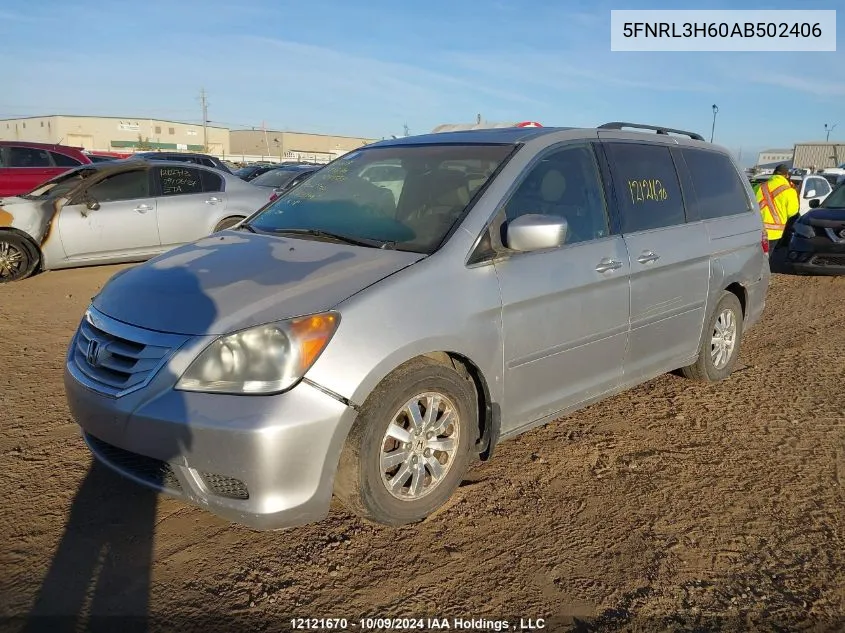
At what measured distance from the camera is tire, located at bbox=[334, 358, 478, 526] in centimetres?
272

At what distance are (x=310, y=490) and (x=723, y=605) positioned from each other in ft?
5.38

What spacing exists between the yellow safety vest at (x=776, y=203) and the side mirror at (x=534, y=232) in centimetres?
944

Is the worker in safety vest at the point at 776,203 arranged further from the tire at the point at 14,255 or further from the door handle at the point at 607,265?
the tire at the point at 14,255

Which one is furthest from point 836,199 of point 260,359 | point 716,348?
point 260,359

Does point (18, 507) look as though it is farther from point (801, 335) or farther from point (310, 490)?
point (801, 335)

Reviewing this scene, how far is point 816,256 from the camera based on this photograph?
1018 cm

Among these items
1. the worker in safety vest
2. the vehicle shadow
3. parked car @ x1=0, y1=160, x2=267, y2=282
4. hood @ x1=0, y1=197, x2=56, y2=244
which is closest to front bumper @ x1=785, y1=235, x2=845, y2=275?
the worker in safety vest

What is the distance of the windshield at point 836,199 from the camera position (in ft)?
35.6

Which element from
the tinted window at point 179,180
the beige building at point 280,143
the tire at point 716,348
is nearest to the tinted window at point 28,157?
the tinted window at point 179,180

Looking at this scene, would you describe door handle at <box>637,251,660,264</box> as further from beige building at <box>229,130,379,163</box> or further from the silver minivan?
beige building at <box>229,130,379,163</box>

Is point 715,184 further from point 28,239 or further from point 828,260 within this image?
point 28,239

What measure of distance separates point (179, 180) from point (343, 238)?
671 cm

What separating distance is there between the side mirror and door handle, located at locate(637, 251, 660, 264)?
950mm

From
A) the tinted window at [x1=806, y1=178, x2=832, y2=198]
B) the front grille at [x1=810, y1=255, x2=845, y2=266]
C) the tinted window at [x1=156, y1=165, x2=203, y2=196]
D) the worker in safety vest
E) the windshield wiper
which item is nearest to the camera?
the windshield wiper
